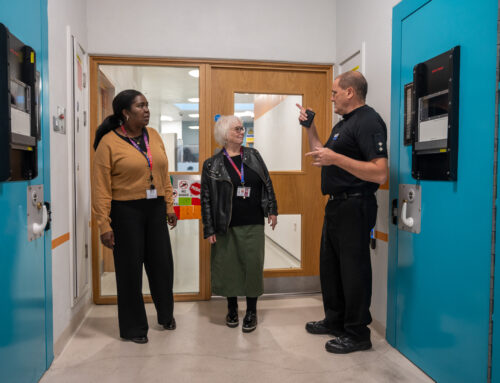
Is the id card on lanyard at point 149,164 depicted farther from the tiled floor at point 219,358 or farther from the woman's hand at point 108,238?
the tiled floor at point 219,358

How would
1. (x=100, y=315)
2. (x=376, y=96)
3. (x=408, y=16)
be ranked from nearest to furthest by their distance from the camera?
1. (x=408, y=16)
2. (x=376, y=96)
3. (x=100, y=315)

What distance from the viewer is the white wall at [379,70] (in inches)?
99.3

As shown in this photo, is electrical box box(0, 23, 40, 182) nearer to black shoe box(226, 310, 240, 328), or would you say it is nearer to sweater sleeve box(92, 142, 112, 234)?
sweater sleeve box(92, 142, 112, 234)

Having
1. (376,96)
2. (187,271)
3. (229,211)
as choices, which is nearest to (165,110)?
(229,211)

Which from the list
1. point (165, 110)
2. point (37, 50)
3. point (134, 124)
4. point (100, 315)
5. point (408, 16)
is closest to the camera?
point (37, 50)

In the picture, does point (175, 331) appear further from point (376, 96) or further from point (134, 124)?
point (376, 96)

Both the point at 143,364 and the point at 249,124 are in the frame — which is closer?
the point at 143,364

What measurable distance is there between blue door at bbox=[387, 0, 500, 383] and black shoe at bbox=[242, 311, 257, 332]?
Answer: 3.20ft

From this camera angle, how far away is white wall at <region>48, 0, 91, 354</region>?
2268 mm

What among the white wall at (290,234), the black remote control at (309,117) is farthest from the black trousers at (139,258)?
the white wall at (290,234)

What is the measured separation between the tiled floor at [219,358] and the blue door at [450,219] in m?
0.32

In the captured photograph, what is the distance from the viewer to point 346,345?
7.72 ft

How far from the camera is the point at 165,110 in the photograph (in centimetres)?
327

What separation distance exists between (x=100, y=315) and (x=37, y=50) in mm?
2080
